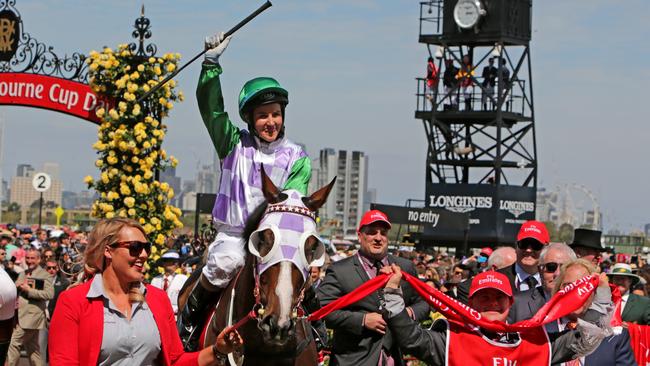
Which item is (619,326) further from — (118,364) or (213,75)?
(118,364)

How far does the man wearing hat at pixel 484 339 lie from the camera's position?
683 centimetres

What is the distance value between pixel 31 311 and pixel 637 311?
8632 millimetres

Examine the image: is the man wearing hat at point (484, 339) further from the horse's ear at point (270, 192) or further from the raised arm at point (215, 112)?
the raised arm at point (215, 112)

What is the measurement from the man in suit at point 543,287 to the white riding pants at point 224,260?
2.16 metres

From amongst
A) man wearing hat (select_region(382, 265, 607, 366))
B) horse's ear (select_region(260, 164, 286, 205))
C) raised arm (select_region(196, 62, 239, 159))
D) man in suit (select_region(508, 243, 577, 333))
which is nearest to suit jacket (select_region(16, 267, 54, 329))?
man in suit (select_region(508, 243, 577, 333))

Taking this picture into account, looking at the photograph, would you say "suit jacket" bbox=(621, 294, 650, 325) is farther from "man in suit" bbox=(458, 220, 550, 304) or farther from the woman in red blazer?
the woman in red blazer

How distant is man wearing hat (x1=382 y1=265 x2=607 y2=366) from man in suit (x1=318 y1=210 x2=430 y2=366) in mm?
2250

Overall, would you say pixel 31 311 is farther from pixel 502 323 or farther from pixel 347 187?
pixel 347 187

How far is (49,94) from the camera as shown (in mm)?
20203

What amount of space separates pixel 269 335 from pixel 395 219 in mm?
22365

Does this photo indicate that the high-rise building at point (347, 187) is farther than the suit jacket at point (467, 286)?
Yes

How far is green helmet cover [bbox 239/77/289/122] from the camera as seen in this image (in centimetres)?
726

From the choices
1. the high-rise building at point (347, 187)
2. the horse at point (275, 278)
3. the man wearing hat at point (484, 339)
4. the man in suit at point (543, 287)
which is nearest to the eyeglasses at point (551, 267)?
the man in suit at point (543, 287)

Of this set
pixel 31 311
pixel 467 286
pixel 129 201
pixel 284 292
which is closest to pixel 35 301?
pixel 31 311
